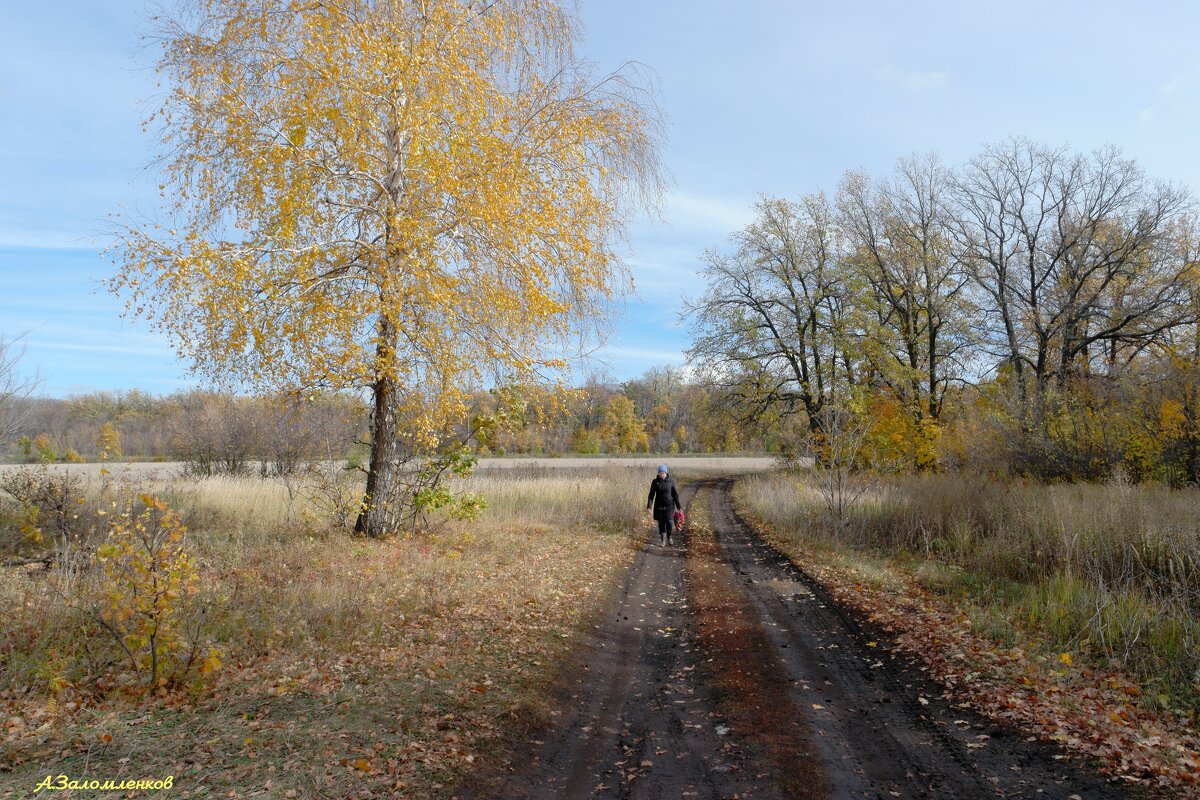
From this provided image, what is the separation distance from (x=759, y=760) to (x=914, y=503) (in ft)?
38.5

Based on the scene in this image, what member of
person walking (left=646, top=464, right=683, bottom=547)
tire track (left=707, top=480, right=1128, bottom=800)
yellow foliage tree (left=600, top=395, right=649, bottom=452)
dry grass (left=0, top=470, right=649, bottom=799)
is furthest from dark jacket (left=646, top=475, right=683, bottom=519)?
yellow foliage tree (left=600, top=395, right=649, bottom=452)

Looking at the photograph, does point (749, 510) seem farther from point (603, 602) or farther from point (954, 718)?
point (954, 718)

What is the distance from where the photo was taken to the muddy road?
4027 mm

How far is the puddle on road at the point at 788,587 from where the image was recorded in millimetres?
9570

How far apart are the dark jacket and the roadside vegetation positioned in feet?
8.59

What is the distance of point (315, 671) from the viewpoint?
5457mm

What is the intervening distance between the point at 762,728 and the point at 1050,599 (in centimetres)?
511

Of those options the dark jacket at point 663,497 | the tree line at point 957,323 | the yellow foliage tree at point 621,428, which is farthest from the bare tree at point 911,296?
the yellow foliage tree at point 621,428

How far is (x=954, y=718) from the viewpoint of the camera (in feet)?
16.6

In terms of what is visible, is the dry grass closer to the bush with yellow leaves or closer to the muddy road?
the bush with yellow leaves

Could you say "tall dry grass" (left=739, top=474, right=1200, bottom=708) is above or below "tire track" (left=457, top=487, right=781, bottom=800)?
above

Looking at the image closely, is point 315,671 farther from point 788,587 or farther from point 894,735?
point 788,587

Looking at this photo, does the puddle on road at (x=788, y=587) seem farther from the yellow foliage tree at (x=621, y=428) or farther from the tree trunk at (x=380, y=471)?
the yellow foliage tree at (x=621, y=428)

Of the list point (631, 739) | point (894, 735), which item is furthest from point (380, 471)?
point (894, 735)
